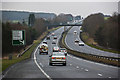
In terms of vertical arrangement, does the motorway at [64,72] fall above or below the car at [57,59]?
below

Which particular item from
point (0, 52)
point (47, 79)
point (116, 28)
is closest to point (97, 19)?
point (116, 28)

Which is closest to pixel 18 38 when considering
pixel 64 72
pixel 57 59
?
pixel 57 59

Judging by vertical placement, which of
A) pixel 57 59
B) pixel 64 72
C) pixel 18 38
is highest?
pixel 18 38

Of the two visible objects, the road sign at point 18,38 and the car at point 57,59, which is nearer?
the car at point 57,59

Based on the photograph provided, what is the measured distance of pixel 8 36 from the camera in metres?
77.9

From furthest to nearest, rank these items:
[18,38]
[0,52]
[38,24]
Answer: [38,24], [0,52], [18,38]

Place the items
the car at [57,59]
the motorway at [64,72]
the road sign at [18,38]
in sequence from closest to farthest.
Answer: the motorway at [64,72], the car at [57,59], the road sign at [18,38]

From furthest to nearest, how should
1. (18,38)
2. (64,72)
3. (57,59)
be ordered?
(18,38)
(57,59)
(64,72)

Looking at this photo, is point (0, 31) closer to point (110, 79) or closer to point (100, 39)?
point (100, 39)

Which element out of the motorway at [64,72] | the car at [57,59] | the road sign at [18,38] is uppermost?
the road sign at [18,38]

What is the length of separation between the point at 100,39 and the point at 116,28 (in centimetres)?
2142

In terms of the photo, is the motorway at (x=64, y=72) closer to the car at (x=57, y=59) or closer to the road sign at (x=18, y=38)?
the car at (x=57, y=59)

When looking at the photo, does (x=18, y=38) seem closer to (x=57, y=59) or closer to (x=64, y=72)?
(x=57, y=59)

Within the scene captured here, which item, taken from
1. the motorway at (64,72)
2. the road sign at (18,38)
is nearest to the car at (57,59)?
the motorway at (64,72)
